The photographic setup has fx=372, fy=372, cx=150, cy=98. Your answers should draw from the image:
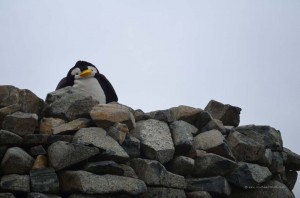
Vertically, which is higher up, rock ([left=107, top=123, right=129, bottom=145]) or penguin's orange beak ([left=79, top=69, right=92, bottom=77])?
penguin's orange beak ([left=79, top=69, right=92, bottom=77])

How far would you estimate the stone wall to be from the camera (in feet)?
16.2

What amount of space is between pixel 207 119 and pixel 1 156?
3.70 metres

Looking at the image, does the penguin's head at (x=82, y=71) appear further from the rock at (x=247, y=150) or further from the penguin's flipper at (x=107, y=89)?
the rock at (x=247, y=150)

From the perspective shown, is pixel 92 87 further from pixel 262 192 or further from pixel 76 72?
pixel 262 192

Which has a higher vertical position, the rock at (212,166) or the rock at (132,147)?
the rock at (132,147)

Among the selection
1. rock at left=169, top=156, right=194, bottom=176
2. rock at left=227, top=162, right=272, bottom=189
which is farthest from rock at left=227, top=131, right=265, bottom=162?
rock at left=169, top=156, right=194, bottom=176

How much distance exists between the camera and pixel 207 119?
699 cm

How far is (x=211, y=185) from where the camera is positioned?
599 centimetres

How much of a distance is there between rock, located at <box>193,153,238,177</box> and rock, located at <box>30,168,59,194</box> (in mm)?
2375

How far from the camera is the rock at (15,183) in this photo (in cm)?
461

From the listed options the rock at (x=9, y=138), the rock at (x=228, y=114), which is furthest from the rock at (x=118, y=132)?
the rock at (x=228, y=114)

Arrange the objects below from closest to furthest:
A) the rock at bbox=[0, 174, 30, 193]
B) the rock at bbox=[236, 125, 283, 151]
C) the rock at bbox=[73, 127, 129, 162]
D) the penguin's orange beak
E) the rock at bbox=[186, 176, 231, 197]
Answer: the rock at bbox=[0, 174, 30, 193] → the rock at bbox=[73, 127, 129, 162] → the rock at bbox=[186, 176, 231, 197] → the rock at bbox=[236, 125, 283, 151] → the penguin's orange beak

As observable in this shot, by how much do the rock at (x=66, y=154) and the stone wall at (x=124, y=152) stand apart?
0.01 m

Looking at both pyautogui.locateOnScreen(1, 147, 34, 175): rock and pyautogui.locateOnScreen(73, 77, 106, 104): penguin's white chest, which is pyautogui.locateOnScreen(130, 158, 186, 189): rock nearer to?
pyautogui.locateOnScreen(1, 147, 34, 175): rock
